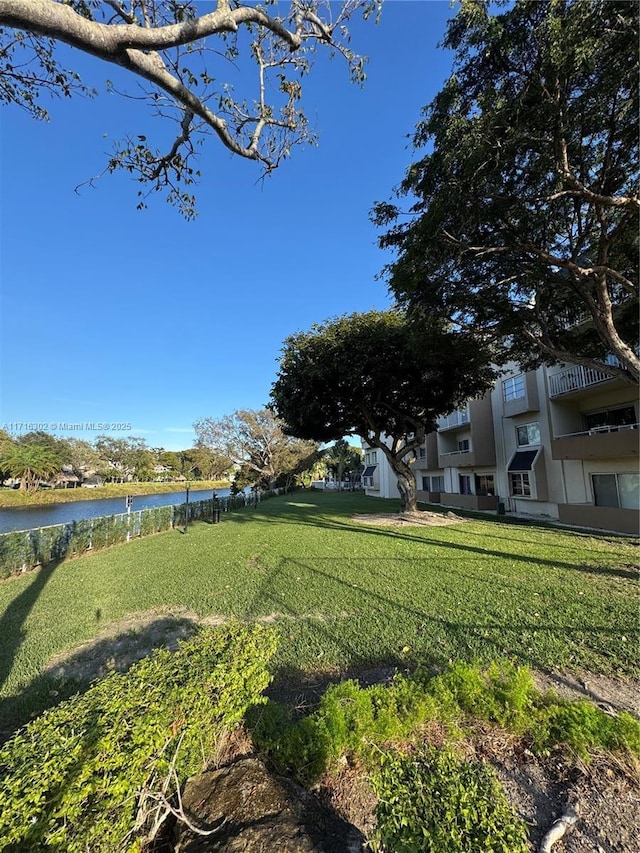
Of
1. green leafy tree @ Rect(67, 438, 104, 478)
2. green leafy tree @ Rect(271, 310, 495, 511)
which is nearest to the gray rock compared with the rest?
green leafy tree @ Rect(271, 310, 495, 511)

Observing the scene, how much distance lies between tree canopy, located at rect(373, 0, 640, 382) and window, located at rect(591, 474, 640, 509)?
22.1 ft

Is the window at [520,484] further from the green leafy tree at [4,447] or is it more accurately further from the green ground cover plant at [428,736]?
the green leafy tree at [4,447]

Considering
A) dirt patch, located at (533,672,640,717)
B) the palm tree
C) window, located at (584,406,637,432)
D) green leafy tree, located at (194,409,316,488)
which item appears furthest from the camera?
the palm tree

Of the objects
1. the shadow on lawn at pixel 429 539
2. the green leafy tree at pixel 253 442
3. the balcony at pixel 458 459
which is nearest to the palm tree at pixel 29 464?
the green leafy tree at pixel 253 442

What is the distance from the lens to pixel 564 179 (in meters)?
5.71

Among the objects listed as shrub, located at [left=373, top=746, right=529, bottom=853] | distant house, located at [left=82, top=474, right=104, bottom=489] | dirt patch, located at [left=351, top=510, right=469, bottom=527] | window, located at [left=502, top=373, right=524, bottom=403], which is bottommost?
dirt patch, located at [left=351, top=510, right=469, bottom=527]

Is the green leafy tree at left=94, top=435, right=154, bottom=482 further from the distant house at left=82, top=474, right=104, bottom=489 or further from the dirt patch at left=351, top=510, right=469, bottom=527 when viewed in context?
the dirt patch at left=351, top=510, right=469, bottom=527

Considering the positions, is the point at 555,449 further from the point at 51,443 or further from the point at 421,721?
the point at 51,443

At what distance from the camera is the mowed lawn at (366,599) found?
161 inches

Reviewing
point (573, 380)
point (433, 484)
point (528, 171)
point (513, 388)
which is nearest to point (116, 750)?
point (528, 171)

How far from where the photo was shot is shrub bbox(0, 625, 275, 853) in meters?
1.29

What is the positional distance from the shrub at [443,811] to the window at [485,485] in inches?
790

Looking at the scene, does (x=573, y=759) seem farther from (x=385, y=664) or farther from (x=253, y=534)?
(x=253, y=534)

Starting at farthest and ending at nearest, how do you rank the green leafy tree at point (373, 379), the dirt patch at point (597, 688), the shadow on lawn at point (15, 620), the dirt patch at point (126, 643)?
the green leafy tree at point (373, 379), the shadow on lawn at point (15, 620), the dirt patch at point (126, 643), the dirt patch at point (597, 688)
